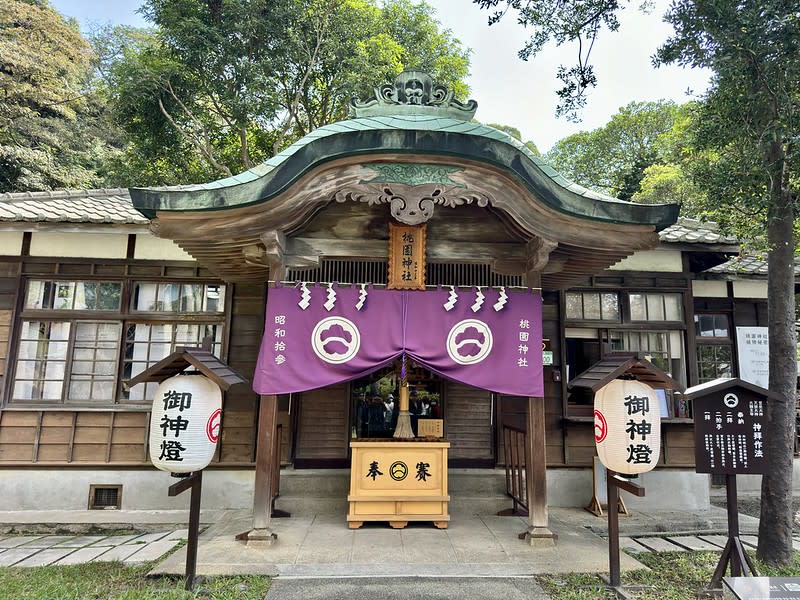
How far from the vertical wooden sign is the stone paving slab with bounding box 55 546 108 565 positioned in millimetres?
5130

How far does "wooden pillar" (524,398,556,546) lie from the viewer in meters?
5.87

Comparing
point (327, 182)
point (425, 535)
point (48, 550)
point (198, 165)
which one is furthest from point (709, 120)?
point (198, 165)

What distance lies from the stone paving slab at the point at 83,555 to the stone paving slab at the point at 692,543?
308 inches

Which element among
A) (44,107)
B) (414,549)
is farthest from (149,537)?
(44,107)

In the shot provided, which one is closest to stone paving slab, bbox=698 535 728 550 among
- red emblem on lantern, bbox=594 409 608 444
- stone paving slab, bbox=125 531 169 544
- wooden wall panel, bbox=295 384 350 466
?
red emblem on lantern, bbox=594 409 608 444

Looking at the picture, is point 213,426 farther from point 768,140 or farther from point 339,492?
point 768,140

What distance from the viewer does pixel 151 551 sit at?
6016 millimetres

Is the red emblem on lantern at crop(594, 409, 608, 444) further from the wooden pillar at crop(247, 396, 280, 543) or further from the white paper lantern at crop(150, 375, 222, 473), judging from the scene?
the white paper lantern at crop(150, 375, 222, 473)

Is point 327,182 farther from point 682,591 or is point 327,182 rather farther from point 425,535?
point 682,591

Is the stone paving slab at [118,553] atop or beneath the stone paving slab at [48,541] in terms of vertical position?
atop

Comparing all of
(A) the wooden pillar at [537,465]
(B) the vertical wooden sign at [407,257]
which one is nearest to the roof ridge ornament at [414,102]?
(B) the vertical wooden sign at [407,257]

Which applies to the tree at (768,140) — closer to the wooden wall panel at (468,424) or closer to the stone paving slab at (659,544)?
the stone paving slab at (659,544)

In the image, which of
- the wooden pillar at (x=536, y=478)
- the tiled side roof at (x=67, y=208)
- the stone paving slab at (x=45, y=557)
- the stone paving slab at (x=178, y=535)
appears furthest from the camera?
the tiled side roof at (x=67, y=208)

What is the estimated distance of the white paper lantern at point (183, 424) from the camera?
4836 millimetres
